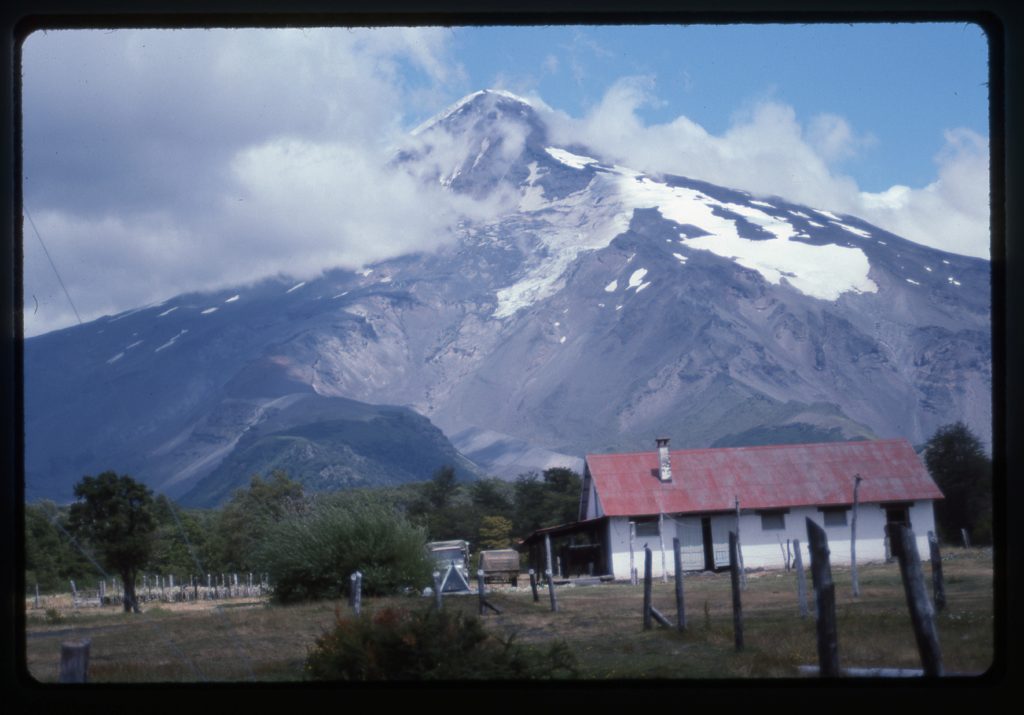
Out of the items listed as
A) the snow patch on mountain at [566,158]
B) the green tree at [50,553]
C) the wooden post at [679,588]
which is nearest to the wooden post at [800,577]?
the wooden post at [679,588]

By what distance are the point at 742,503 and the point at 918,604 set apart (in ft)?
8.13

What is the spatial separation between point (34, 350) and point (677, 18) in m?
2.94

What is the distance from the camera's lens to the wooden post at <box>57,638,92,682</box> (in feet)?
12.0

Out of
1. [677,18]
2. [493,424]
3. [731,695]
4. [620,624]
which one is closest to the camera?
[731,695]

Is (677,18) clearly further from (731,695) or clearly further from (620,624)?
(620,624)

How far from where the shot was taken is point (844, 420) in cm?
699

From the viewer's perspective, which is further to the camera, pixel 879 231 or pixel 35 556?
pixel 879 231

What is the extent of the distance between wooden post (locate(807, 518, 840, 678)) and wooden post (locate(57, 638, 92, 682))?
2.93 metres

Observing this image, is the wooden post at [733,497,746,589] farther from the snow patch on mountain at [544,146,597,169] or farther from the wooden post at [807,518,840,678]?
the snow patch on mountain at [544,146,597,169]

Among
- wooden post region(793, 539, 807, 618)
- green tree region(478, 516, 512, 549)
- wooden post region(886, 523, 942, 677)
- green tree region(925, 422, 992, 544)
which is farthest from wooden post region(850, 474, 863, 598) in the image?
green tree region(478, 516, 512, 549)

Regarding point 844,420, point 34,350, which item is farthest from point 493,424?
point 34,350

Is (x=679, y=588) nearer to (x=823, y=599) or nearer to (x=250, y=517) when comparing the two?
(x=823, y=599)

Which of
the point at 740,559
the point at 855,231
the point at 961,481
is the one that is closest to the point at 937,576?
the point at 961,481

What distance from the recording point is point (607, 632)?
578 cm
